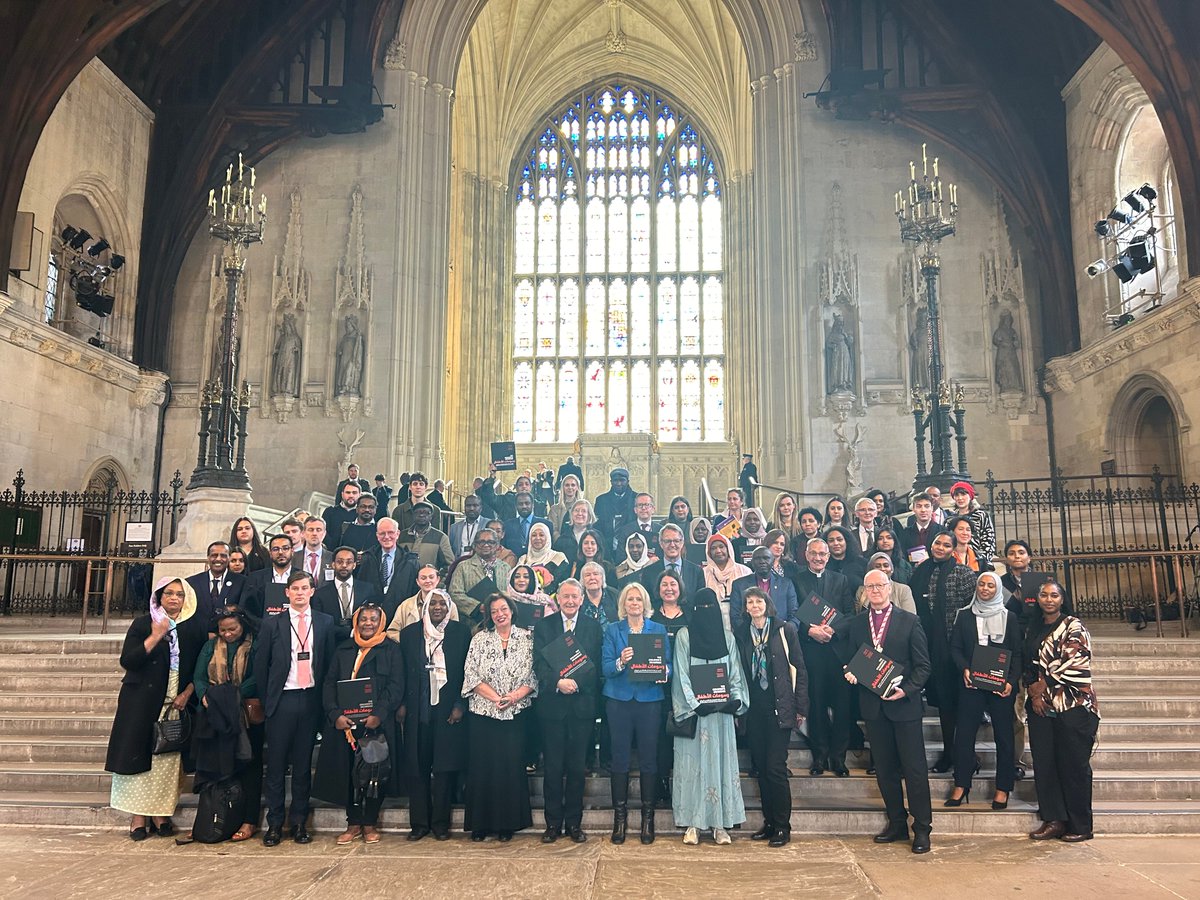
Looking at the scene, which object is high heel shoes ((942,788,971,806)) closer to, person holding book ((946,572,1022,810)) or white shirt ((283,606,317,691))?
person holding book ((946,572,1022,810))

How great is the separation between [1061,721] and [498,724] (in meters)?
3.28

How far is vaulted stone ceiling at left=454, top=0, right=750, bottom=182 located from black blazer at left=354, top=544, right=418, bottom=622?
19.2m

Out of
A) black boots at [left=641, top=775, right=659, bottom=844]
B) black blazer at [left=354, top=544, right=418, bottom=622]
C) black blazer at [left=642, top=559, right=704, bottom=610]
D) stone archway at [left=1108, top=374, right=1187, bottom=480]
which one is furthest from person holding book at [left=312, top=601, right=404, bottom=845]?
stone archway at [left=1108, top=374, right=1187, bottom=480]

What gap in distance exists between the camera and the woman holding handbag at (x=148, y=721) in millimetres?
5352

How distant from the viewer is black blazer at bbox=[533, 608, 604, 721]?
5480 mm

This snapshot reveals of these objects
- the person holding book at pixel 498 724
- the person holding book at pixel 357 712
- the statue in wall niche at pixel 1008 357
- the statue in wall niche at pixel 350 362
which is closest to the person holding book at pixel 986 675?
the person holding book at pixel 498 724

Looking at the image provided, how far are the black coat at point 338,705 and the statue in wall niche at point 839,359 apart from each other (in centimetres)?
1287

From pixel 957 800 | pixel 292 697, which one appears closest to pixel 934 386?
pixel 957 800

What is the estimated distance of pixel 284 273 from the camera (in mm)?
17859

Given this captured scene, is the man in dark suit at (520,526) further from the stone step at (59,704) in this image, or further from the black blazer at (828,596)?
the stone step at (59,704)

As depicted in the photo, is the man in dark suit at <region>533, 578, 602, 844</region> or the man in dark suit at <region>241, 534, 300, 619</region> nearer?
the man in dark suit at <region>533, 578, 602, 844</region>

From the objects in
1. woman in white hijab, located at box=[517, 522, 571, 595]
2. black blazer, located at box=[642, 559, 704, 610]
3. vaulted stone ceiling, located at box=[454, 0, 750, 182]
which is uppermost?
vaulted stone ceiling, located at box=[454, 0, 750, 182]

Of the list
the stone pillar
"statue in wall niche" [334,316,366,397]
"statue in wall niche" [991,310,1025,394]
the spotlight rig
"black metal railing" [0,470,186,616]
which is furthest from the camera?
the stone pillar

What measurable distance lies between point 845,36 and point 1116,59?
477 centimetres
